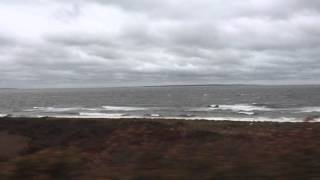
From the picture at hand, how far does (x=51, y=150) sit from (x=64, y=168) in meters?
0.30

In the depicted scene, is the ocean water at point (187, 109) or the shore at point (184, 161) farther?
the ocean water at point (187, 109)

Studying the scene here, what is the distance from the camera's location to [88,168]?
471cm

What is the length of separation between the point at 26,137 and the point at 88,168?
3859 cm

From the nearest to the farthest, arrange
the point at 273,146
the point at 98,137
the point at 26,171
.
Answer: the point at 26,171, the point at 273,146, the point at 98,137

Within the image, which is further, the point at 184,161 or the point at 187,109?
the point at 187,109

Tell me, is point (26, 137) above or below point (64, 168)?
below

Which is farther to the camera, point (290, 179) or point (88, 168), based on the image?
point (88, 168)

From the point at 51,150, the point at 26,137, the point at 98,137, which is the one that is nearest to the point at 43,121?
the point at 26,137

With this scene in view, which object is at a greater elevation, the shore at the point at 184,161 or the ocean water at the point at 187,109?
the shore at the point at 184,161

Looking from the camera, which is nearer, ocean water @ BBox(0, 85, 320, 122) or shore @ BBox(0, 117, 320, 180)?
shore @ BBox(0, 117, 320, 180)

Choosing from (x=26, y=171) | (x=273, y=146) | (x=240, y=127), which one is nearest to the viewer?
(x=26, y=171)

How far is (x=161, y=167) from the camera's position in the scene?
15.0 feet

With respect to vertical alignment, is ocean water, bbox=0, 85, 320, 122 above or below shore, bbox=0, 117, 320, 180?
below

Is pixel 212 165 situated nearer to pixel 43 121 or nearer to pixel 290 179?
pixel 290 179
